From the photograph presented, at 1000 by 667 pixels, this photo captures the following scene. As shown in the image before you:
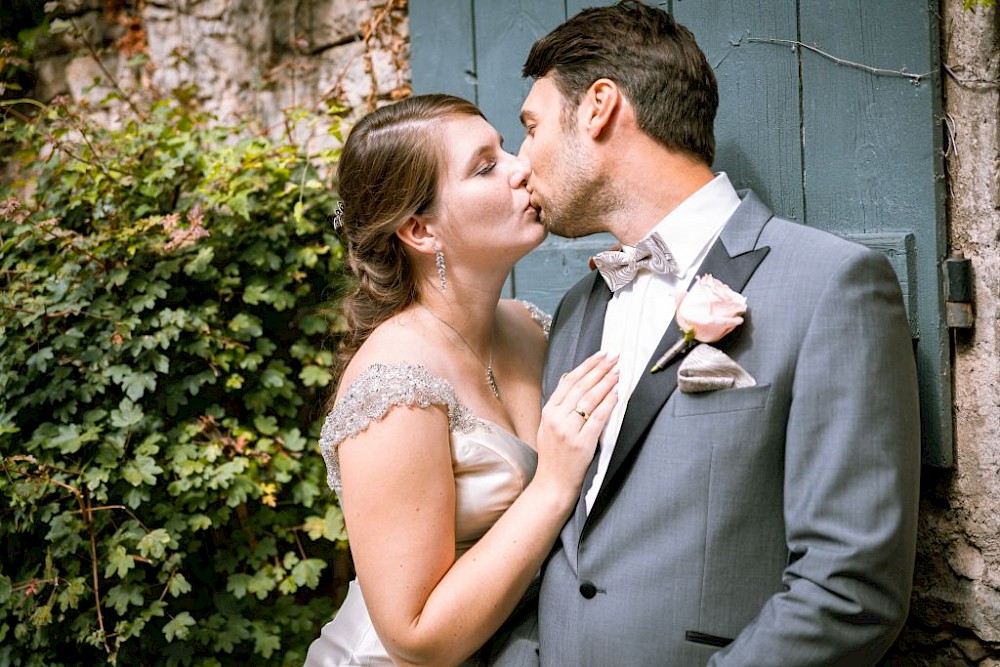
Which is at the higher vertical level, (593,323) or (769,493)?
(593,323)

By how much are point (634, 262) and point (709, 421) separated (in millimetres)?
437

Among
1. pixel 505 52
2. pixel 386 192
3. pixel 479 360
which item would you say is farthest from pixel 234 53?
pixel 479 360

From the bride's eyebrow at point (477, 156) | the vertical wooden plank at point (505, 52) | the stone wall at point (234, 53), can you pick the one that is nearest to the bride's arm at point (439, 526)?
the bride's eyebrow at point (477, 156)

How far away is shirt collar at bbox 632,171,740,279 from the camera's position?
177 centimetres

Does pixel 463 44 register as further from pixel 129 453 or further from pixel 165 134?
pixel 129 453

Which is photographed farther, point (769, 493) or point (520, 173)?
point (520, 173)

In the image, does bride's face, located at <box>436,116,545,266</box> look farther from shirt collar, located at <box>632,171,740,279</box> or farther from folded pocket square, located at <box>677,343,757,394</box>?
folded pocket square, located at <box>677,343,757,394</box>

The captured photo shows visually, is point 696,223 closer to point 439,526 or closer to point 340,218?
point 439,526

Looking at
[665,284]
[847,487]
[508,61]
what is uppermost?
[508,61]

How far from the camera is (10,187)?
3416 millimetres

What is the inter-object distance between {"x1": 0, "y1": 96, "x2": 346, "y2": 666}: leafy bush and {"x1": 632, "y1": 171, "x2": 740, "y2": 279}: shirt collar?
1480mm

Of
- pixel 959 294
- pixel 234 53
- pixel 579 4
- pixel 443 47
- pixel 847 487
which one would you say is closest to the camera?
pixel 847 487

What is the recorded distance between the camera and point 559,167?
1942mm

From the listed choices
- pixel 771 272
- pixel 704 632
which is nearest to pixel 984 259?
pixel 771 272
